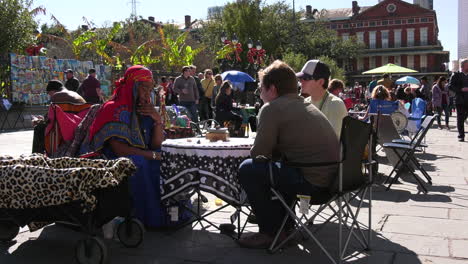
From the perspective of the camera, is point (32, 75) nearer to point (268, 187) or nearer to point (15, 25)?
point (15, 25)

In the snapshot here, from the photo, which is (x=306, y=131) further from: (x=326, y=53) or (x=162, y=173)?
(x=326, y=53)

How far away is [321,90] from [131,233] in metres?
2.26

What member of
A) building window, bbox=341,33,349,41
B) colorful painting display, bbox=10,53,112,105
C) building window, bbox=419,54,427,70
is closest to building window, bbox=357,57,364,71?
building window, bbox=341,33,349,41

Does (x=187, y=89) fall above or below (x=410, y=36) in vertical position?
below

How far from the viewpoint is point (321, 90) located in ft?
17.2

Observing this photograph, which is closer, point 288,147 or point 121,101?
point 288,147

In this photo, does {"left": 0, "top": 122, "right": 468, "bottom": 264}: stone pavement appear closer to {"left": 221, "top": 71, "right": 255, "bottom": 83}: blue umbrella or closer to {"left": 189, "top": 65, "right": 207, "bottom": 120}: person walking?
{"left": 189, "top": 65, "right": 207, "bottom": 120}: person walking

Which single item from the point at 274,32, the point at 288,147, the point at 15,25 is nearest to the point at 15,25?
the point at 15,25

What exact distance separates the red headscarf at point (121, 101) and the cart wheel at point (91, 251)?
1.27 m

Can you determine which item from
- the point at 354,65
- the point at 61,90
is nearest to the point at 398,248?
the point at 61,90

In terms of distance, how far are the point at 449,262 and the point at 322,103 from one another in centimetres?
197

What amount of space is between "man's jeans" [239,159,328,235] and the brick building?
72.7 m

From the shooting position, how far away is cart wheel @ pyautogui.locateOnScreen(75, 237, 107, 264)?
3.89 metres

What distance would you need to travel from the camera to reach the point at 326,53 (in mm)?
65812
